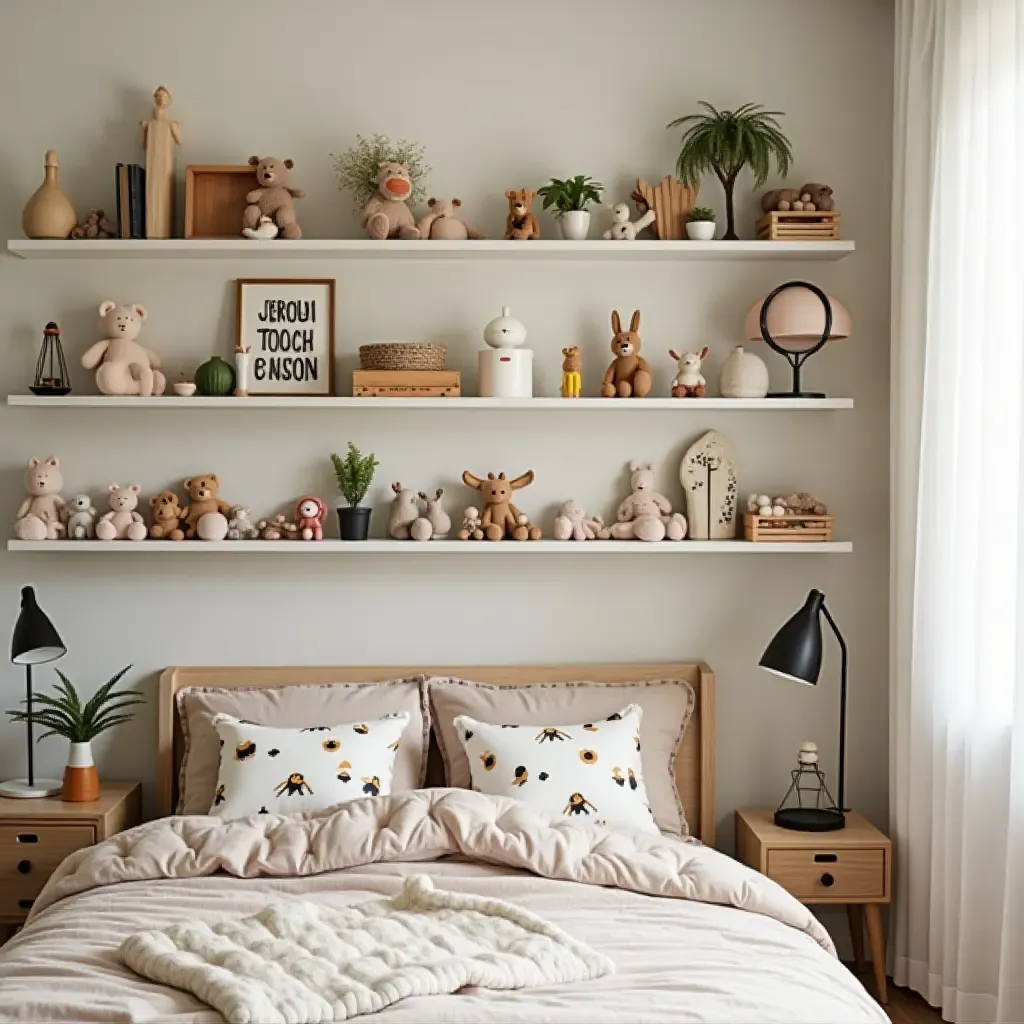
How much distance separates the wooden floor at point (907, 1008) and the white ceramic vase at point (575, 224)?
220 cm

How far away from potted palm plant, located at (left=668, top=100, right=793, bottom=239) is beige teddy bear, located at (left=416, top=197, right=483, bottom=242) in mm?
645

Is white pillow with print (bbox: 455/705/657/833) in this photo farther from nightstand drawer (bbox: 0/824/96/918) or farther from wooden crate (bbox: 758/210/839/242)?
wooden crate (bbox: 758/210/839/242)

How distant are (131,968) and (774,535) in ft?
6.70

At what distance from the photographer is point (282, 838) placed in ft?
10.2

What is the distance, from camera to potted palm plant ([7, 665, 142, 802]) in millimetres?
3617

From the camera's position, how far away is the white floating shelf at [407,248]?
12.0 feet

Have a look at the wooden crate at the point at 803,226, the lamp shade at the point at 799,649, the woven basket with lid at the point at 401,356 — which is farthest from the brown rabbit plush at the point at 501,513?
the wooden crate at the point at 803,226

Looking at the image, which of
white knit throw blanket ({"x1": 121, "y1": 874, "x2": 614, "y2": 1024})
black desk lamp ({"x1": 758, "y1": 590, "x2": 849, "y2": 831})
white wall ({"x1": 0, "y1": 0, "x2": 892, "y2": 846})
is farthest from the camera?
white wall ({"x1": 0, "y1": 0, "x2": 892, "y2": 846})

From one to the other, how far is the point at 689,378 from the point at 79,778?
198 cm

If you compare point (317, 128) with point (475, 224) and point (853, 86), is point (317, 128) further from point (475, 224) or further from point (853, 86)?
point (853, 86)

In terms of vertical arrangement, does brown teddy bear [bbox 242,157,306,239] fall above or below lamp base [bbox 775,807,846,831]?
above

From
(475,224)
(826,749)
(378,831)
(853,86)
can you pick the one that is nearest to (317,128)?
(475,224)

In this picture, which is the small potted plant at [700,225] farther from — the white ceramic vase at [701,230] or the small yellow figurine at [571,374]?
the small yellow figurine at [571,374]

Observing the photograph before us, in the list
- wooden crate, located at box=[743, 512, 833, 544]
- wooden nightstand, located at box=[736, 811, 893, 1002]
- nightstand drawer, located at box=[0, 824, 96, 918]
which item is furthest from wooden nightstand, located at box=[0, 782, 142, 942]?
wooden crate, located at box=[743, 512, 833, 544]
